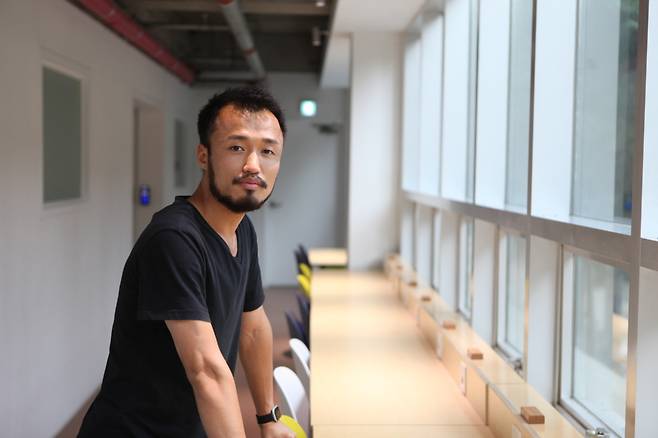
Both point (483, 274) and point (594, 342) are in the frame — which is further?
point (483, 274)

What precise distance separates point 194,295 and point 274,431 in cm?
56

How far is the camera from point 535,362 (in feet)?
10.5

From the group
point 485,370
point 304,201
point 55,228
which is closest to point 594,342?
point 485,370

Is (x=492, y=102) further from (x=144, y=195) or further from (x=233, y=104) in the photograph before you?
(x=144, y=195)

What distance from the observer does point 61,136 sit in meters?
5.23

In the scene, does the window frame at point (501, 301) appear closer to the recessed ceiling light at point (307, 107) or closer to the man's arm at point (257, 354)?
the man's arm at point (257, 354)

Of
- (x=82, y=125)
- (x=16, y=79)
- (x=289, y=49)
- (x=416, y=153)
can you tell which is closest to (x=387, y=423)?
(x=16, y=79)

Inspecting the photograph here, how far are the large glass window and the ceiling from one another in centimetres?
467

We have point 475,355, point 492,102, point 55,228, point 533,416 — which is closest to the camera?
point 533,416

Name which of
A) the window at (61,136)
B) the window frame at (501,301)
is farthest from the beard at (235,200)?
the window at (61,136)

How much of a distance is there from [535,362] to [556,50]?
1.24 meters

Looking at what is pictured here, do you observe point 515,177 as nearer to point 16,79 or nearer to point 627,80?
point 627,80

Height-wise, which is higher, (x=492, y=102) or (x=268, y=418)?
(x=492, y=102)

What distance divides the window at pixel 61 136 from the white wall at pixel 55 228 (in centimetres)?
12
